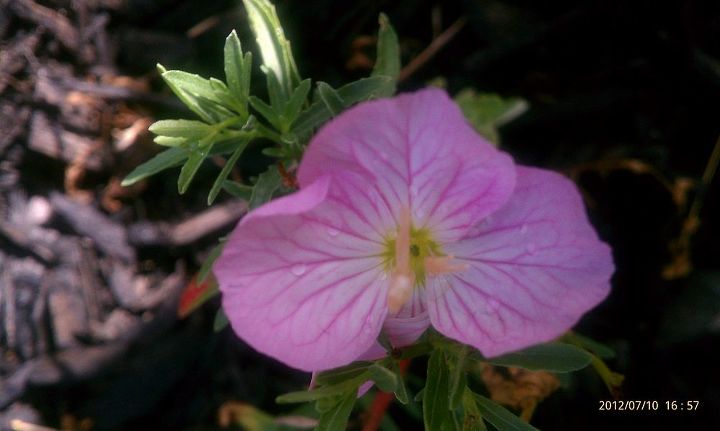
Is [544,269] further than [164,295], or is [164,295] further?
[164,295]

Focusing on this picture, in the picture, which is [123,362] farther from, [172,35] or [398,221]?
[398,221]

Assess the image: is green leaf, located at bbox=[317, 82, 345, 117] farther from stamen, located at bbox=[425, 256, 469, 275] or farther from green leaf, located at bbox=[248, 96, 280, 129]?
stamen, located at bbox=[425, 256, 469, 275]

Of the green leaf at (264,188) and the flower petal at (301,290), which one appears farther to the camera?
the green leaf at (264,188)

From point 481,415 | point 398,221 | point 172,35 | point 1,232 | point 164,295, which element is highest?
point 172,35

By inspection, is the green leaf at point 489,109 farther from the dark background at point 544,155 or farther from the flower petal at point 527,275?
the flower petal at point 527,275

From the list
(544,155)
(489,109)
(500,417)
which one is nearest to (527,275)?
(500,417)

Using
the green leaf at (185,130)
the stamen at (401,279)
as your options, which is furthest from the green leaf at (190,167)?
the stamen at (401,279)

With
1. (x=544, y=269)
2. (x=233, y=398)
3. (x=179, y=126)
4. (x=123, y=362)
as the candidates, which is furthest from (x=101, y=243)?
(x=544, y=269)
